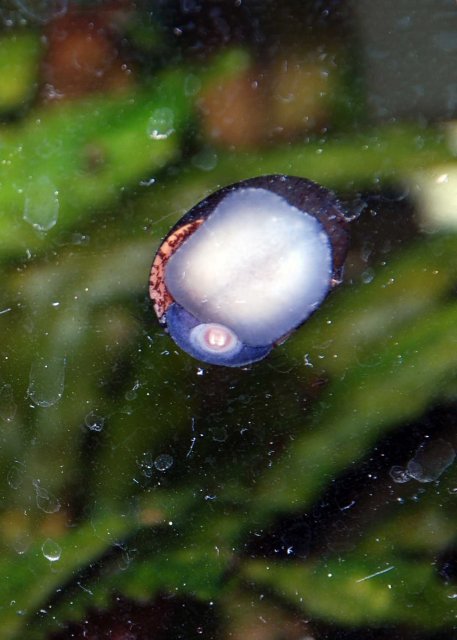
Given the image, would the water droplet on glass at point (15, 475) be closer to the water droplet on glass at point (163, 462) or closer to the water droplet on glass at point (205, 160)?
the water droplet on glass at point (163, 462)

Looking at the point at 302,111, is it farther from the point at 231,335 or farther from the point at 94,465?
the point at 94,465

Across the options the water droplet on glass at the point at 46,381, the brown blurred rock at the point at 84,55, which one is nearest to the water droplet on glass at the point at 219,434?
the water droplet on glass at the point at 46,381

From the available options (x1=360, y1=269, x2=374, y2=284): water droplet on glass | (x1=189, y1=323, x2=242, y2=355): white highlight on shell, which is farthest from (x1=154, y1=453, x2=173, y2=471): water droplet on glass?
(x1=360, y1=269, x2=374, y2=284): water droplet on glass

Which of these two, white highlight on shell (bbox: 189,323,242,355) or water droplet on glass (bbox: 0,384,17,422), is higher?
white highlight on shell (bbox: 189,323,242,355)

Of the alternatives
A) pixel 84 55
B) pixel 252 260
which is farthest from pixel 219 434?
pixel 84 55

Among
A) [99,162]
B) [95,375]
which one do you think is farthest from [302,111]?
[95,375]

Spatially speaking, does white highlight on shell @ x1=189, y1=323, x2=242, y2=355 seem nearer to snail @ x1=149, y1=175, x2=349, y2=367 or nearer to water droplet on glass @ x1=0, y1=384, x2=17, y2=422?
snail @ x1=149, y1=175, x2=349, y2=367
